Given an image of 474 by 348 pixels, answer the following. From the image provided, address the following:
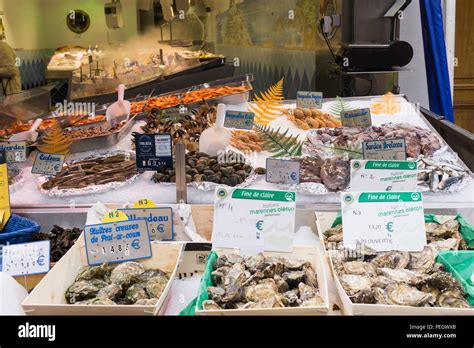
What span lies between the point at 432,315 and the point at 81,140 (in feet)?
7.52

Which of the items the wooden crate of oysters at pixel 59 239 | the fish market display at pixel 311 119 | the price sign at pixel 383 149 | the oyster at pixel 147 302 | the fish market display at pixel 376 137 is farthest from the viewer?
the fish market display at pixel 311 119

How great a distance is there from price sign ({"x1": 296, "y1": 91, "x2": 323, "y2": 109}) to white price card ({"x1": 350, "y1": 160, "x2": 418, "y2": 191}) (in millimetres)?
1582

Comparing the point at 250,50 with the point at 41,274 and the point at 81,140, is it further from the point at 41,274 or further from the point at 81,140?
the point at 41,274

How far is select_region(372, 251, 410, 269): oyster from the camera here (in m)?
1.66

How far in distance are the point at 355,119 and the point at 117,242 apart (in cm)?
187

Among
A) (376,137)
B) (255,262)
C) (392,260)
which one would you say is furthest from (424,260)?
(376,137)

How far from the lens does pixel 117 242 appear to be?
1.72 metres

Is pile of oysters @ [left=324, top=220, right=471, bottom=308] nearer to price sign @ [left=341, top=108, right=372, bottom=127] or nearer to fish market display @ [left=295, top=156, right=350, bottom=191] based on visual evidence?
fish market display @ [left=295, top=156, right=350, bottom=191]

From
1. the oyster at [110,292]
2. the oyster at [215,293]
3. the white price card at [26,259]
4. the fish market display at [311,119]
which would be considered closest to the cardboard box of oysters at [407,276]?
the oyster at [215,293]

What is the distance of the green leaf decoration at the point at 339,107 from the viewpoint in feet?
11.8

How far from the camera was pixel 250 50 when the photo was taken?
4.38 metres

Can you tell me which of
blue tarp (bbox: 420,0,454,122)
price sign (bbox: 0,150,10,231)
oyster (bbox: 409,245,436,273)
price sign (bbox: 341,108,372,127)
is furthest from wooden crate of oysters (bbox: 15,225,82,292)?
blue tarp (bbox: 420,0,454,122)

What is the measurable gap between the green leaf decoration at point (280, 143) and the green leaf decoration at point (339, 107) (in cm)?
60

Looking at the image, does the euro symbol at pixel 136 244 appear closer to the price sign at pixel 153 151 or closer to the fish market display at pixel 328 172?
the price sign at pixel 153 151
